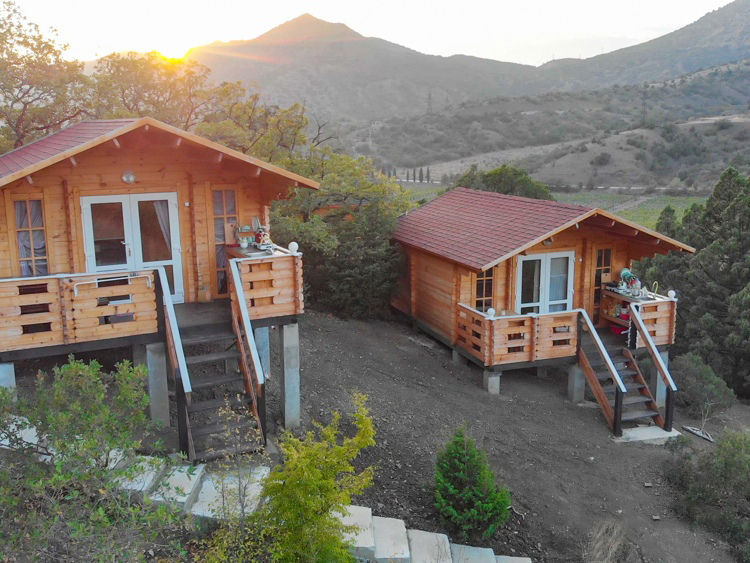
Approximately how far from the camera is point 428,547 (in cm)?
823

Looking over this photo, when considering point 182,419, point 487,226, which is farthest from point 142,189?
point 487,226

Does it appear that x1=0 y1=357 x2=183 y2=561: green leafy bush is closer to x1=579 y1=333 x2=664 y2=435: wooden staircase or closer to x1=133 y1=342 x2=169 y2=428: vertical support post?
x1=133 y1=342 x2=169 y2=428: vertical support post

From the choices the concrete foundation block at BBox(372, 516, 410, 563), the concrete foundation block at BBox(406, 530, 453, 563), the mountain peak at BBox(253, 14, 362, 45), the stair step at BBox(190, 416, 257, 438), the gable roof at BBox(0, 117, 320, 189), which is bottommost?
the concrete foundation block at BBox(406, 530, 453, 563)

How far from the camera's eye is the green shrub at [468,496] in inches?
342

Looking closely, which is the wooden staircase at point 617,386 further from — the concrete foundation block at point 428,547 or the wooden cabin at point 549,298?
the concrete foundation block at point 428,547

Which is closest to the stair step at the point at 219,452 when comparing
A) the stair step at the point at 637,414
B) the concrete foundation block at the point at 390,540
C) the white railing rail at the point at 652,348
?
the concrete foundation block at the point at 390,540

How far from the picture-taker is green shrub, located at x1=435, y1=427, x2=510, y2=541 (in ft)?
28.5

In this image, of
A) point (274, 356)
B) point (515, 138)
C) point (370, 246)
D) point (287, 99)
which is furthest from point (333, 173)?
point (287, 99)

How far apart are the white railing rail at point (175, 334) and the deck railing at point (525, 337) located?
6400 millimetres

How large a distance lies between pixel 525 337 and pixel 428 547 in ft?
21.1

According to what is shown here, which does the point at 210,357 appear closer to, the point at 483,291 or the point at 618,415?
the point at 483,291

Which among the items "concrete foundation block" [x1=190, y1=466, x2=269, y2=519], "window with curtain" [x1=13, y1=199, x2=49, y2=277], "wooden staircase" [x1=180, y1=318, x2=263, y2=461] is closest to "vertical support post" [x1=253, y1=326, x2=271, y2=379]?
"wooden staircase" [x1=180, y1=318, x2=263, y2=461]

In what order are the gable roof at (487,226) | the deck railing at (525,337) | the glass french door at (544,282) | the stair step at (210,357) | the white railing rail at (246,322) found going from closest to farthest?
the white railing rail at (246,322) → the stair step at (210,357) → the deck railing at (525,337) → the gable roof at (487,226) → the glass french door at (544,282)

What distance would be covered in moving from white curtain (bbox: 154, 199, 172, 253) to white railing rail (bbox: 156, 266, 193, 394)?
4.10 feet
